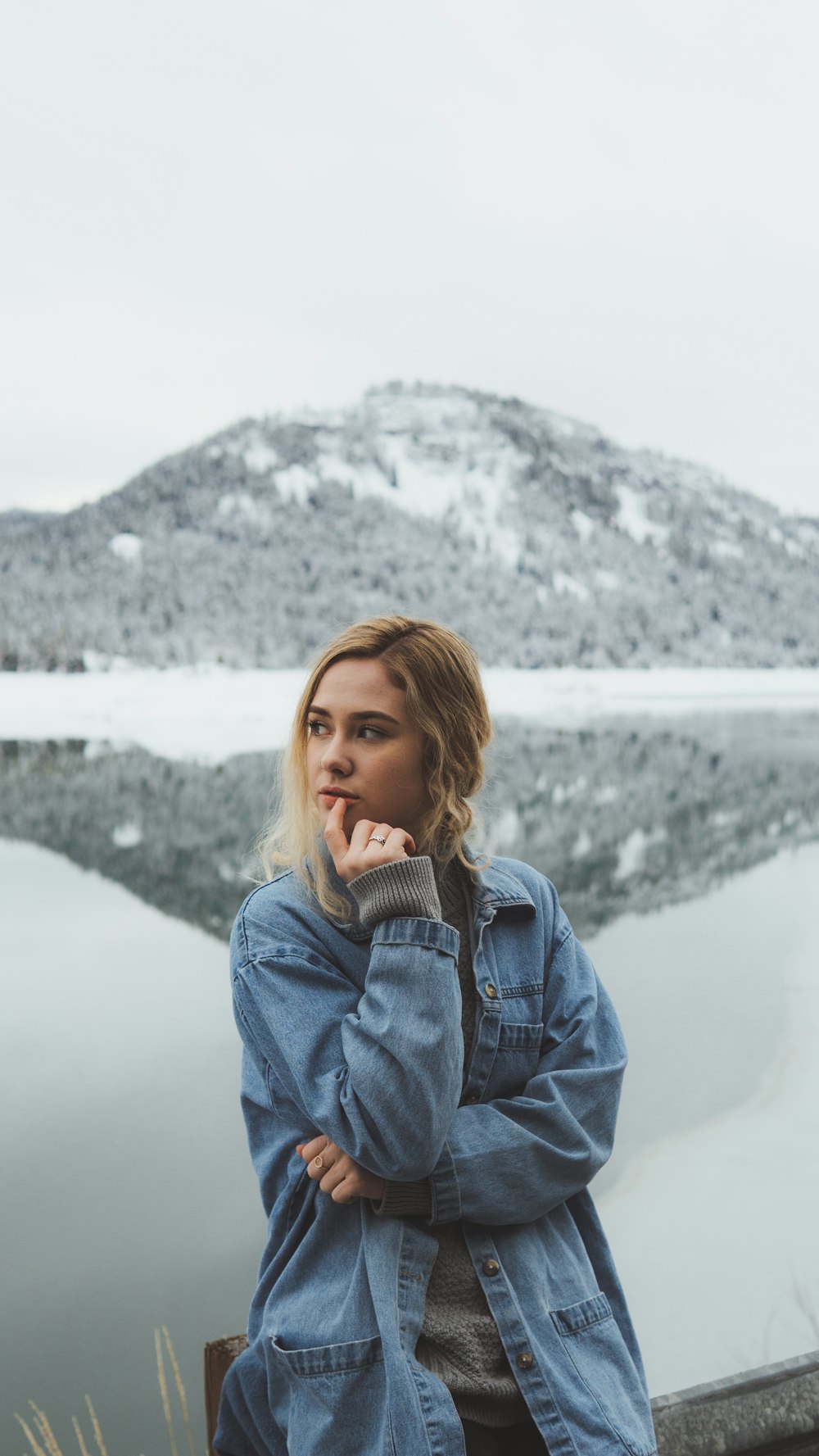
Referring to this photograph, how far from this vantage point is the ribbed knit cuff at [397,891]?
911mm

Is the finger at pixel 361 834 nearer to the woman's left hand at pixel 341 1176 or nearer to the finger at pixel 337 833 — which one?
the finger at pixel 337 833

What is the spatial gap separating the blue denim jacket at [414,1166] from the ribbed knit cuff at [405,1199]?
0.03 ft

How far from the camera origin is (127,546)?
148 ft

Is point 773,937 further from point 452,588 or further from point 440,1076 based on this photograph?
point 452,588

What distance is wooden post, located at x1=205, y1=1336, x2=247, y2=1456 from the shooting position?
3.62 ft

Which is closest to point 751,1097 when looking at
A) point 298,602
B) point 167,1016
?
point 167,1016

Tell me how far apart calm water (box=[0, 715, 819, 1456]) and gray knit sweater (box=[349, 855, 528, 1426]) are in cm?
77

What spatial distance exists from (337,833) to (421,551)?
5108cm

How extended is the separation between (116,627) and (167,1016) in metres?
27.3

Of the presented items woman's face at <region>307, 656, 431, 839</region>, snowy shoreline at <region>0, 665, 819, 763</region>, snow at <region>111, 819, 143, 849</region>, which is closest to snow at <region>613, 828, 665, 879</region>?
snow at <region>111, 819, 143, 849</region>

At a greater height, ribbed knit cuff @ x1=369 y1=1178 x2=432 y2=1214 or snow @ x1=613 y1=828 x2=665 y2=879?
ribbed knit cuff @ x1=369 y1=1178 x2=432 y2=1214

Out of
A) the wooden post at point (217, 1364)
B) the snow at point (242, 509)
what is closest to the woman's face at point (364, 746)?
the wooden post at point (217, 1364)

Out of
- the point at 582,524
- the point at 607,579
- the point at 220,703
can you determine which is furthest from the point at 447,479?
the point at 220,703

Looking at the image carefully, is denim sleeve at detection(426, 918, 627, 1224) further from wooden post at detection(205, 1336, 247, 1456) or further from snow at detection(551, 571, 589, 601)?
snow at detection(551, 571, 589, 601)
